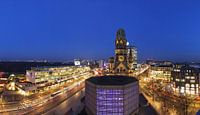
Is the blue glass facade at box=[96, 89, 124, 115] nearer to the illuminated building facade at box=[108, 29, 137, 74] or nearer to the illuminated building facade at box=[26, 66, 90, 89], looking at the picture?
the illuminated building facade at box=[26, 66, 90, 89]

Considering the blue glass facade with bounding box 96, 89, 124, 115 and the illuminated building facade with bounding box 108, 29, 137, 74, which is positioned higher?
the illuminated building facade with bounding box 108, 29, 137, 74

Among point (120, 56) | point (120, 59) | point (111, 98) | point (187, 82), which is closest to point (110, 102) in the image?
point (111, 98)

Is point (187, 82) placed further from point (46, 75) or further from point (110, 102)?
point (46, 75)

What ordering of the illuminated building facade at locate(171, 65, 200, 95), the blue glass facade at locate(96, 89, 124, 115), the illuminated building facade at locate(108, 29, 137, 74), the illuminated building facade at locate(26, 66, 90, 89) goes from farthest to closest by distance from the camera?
1. the illuminated building facade at locate(108, 29, 137, 74)
2. the illuminated building facade at locate(26, 66, 90, 89)
3. the illuminated building facade at locate(171, 65, 200, 95)
4. the blue glass facade at locate(96, 89, 124, 115)

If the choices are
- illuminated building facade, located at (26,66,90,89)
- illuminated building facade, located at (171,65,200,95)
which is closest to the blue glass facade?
illuminated building facade, located at (171,65,200,95)

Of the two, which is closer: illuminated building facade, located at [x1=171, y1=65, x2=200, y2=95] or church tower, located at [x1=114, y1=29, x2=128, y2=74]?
illuminated building facade, located at [x1=171, y1=65, x2=200, y2=95]

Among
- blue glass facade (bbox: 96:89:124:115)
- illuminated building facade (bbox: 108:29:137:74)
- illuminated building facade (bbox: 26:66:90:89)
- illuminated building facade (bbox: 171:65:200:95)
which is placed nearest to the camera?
blue glass facade (bbox: 96:89:124:115)

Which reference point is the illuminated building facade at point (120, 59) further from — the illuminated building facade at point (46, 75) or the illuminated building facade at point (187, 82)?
the illuminated building facade at point (187, 82)

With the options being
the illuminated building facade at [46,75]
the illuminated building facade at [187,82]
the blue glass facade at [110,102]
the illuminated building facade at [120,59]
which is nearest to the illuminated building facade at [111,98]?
the blue glass facade at [110,102]
